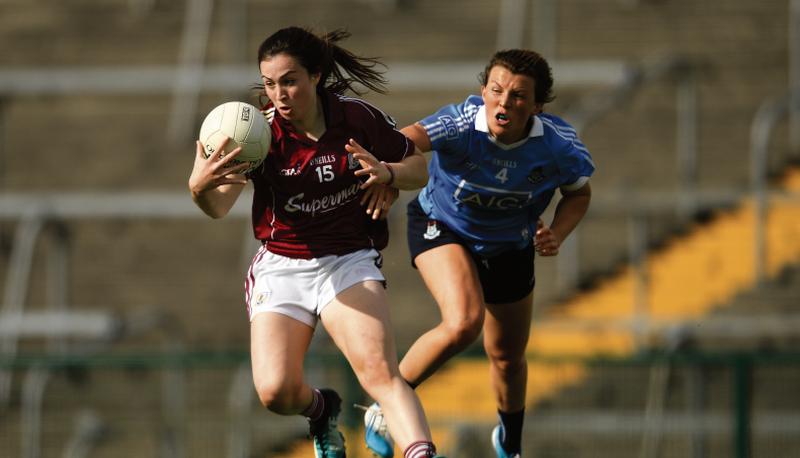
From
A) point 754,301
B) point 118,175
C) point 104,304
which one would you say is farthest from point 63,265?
point 754,301

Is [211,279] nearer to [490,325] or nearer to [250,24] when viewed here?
[250,24]

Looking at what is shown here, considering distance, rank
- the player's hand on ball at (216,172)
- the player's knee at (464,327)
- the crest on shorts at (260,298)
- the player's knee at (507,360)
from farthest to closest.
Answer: the player's knee at (507,360) < the player's knee at (464,327) < the crest on shorts at (260,298) < the player's hand on ball at (216,172)

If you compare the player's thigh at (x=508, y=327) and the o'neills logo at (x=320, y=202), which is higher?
the o'neills logo at (x=320, y=202)

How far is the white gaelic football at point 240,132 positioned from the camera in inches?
266

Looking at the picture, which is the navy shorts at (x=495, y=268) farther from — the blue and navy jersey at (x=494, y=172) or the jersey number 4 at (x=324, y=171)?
the jersey number 4 at (x=324, y=171)

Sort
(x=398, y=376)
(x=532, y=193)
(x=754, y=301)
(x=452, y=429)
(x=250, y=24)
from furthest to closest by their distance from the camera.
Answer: (x=250, y=24) < (x=754, y=301) < (x=452, y=429) < (x=532, y=193) < (x=398, y=376)

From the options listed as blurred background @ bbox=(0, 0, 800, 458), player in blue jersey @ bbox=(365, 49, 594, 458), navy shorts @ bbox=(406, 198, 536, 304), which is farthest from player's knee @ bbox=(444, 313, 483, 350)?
blurred background @ bbox=(0, 0, 800, 458)

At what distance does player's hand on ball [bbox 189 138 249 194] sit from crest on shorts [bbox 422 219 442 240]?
1.66 m

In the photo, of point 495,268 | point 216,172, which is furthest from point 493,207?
point 216,172

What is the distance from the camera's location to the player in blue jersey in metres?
7.64

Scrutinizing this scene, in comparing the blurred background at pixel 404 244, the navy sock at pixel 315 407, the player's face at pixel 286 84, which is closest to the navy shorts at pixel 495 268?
the navy sock at pixel 315 407

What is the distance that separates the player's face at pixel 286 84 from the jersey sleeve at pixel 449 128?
2.95ft

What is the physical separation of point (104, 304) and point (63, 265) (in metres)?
0.77

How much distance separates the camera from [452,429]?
37.0ft
